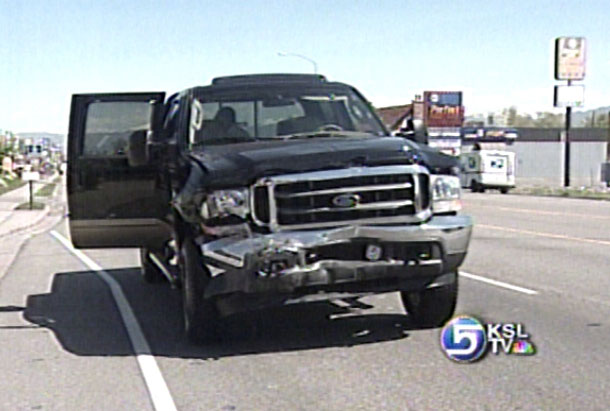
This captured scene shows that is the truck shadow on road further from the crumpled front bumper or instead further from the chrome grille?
the chrome grille

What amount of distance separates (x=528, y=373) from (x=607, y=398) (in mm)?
754

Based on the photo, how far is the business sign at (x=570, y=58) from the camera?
200ft

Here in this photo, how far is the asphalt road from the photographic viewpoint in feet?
19.5

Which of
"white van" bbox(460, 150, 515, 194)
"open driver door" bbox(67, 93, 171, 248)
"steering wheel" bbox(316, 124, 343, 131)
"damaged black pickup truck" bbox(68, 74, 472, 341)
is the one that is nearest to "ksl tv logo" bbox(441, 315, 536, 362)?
"damaged black pickup truck" bbox(68, 74, 472, 341)

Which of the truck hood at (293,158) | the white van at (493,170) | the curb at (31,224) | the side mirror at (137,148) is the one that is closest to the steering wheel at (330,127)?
the truck hood at (293,158)

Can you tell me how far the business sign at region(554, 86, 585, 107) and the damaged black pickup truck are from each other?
54813 millimetres

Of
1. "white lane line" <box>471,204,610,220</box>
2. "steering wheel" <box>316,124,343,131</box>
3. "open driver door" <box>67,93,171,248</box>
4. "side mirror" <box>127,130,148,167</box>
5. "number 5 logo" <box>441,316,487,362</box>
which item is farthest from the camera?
"white lane line" <box>471,204,610,220</box>

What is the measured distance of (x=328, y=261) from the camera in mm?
6746

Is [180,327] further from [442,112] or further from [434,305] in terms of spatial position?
[442,112]

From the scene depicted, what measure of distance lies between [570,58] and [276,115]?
56.3 meters

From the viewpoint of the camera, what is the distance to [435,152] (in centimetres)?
753

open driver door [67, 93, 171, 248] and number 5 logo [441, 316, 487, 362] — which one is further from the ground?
open driver door [67, 93, 171, 248]

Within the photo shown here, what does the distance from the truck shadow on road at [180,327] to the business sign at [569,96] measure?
5368cm

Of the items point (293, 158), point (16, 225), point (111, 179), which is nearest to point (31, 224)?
point (16, 225)
